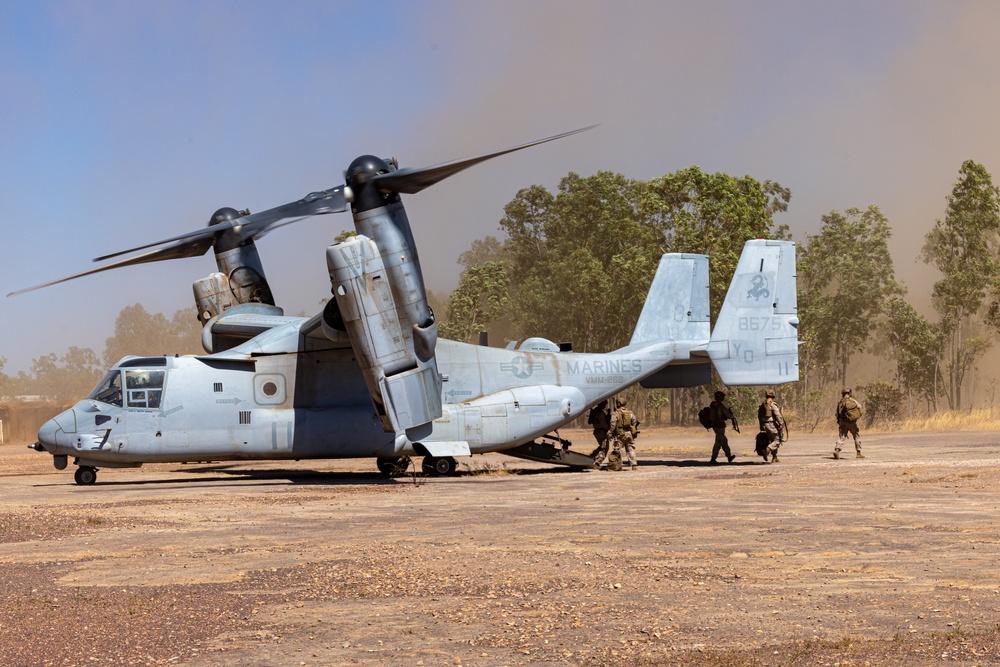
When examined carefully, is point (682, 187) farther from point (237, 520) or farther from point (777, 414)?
point (237, 520)

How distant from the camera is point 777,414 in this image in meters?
26.0

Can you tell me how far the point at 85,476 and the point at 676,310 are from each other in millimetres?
14323

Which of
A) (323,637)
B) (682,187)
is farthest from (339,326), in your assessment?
(682,187)

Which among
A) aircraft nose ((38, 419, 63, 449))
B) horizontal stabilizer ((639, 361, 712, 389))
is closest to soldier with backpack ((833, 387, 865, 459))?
horizontal stabilizer ((639, 361, 712, 389))

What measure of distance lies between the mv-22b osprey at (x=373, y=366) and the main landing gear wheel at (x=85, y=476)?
4 centimetres

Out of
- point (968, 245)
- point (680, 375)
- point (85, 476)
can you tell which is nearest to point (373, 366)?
point (85, 476)

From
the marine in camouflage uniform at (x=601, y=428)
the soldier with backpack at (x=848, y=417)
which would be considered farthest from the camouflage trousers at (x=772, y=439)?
the marine in camouflage uniform at (x=601, y=428)

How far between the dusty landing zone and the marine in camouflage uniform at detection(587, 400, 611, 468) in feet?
19.2

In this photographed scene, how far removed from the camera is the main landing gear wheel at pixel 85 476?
22.5 metres

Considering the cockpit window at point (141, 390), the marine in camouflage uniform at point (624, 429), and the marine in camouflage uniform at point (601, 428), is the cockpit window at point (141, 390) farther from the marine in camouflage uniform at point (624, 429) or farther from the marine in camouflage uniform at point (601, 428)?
the marine in camouflage uniform at point (624, 429)

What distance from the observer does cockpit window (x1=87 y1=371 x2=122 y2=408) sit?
21703 millimetres

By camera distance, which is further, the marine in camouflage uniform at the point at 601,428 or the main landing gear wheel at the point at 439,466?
the marine in camouflage uniform at the point at 601,428

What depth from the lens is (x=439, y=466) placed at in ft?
78.2

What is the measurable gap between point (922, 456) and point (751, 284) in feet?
Result: 19.7
